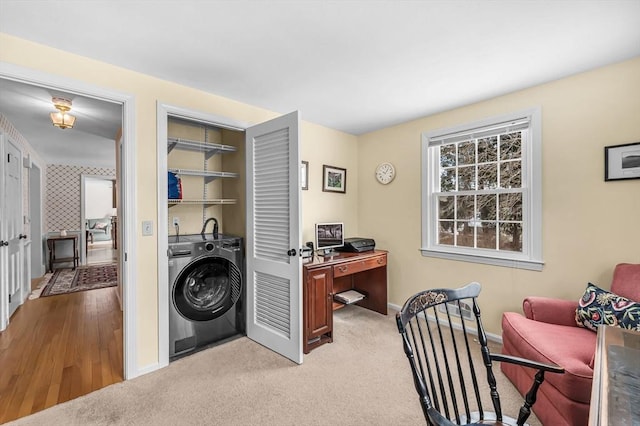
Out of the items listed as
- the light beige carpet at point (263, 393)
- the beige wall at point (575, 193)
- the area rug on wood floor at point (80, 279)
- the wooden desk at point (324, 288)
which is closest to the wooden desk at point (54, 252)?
the area rug on wood floor at point (80, 279)

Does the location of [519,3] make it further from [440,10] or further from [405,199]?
[405,199]

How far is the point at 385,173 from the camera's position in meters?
3.63

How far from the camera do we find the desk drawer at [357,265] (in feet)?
9.40

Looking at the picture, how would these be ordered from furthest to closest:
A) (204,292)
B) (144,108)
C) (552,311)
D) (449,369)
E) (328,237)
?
(328,237) < (204,292) < (144,108) < (552,311) < (449,369)

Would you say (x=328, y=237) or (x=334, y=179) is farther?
(x=334, y=179)

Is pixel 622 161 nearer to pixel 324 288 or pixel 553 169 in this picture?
pixel 553 169

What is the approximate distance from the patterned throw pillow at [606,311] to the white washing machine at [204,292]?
2.76 meters

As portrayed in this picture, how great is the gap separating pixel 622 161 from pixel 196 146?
11.6ft

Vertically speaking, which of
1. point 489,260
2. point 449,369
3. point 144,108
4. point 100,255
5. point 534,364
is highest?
point 144,108

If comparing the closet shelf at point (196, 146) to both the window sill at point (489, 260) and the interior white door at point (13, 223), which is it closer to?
the interior white door at point (13, 223)

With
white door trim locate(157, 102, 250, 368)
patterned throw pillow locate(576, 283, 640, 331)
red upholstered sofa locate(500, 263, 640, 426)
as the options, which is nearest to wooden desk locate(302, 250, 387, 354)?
Answer: white door trim locate(157, 102, 250, 368)

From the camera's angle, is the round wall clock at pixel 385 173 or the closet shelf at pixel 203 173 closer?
the closet shelf at pixel 203 173

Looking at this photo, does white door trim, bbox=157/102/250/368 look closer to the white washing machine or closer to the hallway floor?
the white washing machine

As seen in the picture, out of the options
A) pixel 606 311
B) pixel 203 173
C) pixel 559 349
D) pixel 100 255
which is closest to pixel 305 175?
pixel 203 173
